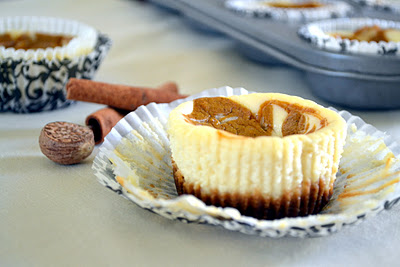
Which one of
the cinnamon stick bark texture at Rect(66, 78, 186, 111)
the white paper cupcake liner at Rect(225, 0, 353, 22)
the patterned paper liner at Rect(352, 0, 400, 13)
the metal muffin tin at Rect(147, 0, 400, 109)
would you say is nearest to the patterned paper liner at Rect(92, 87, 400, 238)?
the cinnamon stick bark texture at Rect(66, 78, 186, 111)

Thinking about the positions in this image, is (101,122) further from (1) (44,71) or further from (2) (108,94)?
(1) (44,71)

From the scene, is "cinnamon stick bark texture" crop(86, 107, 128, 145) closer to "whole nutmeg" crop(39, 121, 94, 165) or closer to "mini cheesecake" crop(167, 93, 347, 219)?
"whole nutmeg" crop(39, 121, 94, 165)

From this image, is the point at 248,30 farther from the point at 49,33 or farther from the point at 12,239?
the point at 12,239

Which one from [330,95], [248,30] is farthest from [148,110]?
[248,30]

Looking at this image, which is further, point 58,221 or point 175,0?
point 175,0

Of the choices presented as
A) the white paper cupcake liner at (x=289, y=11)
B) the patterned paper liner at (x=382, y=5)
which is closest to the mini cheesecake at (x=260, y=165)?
the white paper cupcake liner at (x=289, y=11)

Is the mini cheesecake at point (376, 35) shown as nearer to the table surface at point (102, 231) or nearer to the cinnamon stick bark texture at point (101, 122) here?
the table surface at point (102, 231)
